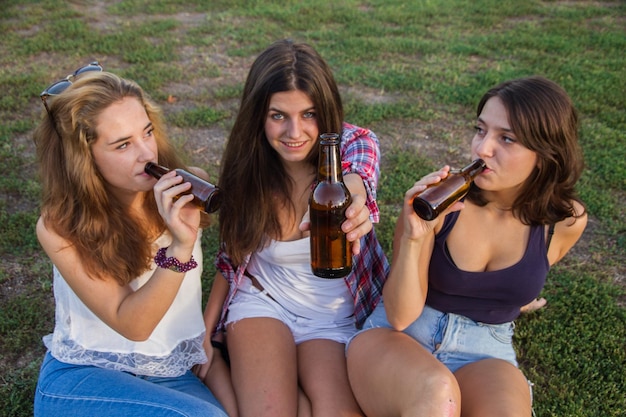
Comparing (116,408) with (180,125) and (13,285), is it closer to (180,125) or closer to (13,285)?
(13,285)

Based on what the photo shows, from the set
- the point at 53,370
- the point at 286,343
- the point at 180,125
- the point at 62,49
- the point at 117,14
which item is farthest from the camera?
the point at 117,14

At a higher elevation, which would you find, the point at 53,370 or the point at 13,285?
the point at 53,370

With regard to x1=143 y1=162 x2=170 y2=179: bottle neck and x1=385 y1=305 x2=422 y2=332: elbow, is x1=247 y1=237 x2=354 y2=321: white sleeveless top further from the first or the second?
x1=143 y1=162 x2=170 y2=179: bottle neck

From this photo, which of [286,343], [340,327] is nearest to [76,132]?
[286,343]

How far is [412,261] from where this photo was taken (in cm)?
276

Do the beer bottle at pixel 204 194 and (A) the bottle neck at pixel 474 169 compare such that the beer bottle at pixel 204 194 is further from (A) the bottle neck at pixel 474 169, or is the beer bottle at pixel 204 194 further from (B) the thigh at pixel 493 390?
(B) the thigh at pixel 493 390

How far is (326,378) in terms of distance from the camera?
3053 millimetres

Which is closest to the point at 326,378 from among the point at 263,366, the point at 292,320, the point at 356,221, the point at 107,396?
the point at 263,366

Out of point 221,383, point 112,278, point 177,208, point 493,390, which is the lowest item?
point 221,383

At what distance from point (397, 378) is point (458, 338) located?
536 millimetres

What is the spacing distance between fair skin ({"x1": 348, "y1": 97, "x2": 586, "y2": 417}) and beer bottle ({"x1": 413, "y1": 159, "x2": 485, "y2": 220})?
4cm

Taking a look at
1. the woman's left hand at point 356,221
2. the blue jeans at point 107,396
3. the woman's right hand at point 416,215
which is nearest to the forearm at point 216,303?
the blue jeans at point 107,396

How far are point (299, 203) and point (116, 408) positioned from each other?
4.89 feet

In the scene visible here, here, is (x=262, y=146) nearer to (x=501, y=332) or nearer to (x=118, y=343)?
(x=118, y=343)
